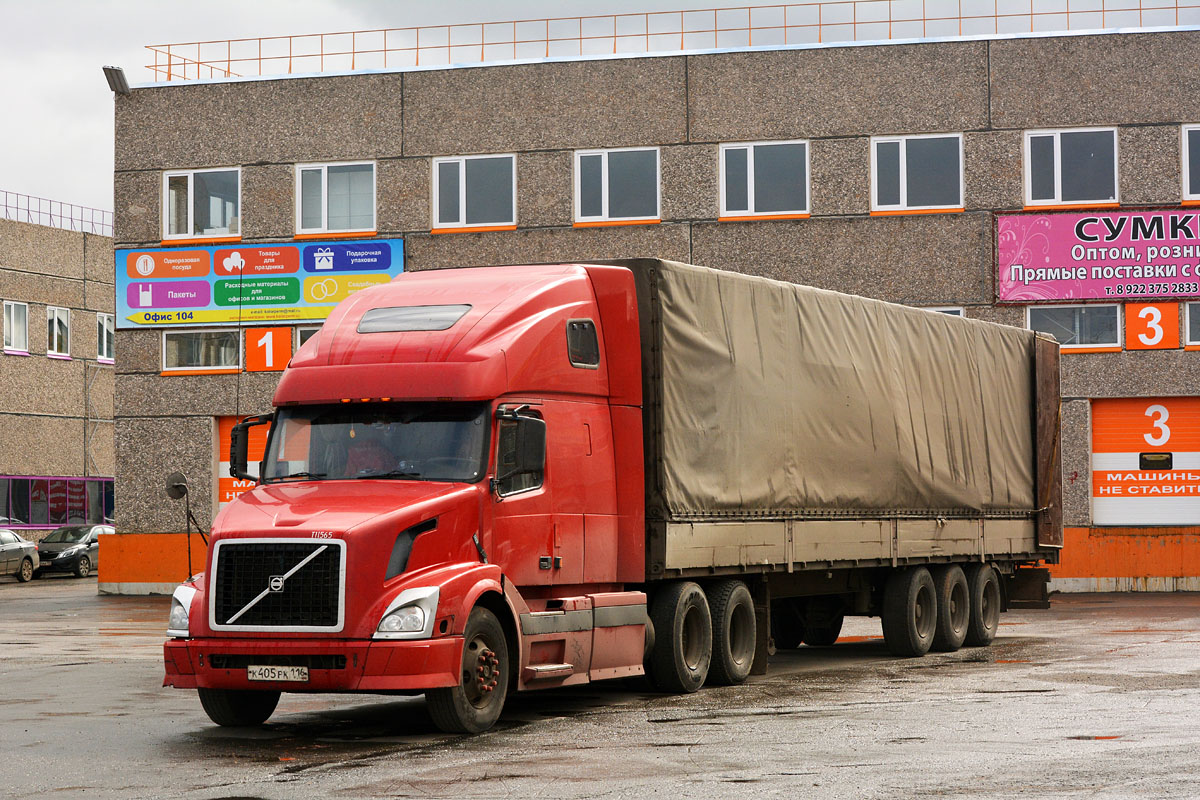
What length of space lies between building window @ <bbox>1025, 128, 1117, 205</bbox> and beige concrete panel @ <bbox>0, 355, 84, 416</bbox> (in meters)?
35.8

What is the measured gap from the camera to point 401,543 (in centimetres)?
1136

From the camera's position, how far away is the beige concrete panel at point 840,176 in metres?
30.7

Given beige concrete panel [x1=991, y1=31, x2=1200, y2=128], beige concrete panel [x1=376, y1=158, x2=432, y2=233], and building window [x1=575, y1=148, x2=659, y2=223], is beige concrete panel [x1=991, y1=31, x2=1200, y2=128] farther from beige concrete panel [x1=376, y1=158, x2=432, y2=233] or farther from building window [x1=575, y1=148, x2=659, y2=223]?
beige concrete panel [x1=376, y1=158, x2=432, y2=233]

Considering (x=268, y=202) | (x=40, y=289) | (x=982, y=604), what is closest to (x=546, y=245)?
(x=268, y=202)

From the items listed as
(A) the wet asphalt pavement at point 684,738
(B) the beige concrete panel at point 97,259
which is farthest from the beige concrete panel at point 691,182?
(B) the beige concrete panel at point 97,259

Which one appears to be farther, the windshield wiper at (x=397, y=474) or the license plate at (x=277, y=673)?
the windshield wiper at (x=397, y=474)

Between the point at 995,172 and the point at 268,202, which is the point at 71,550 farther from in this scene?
the point at 995,172

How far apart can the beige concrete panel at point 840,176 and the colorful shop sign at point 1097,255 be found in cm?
253

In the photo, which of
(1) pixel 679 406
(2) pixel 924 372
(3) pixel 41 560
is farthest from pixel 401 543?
(3) pixel 41 560

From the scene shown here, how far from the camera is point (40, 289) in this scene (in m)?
55.4

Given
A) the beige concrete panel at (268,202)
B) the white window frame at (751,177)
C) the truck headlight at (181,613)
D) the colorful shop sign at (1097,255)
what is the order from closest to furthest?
the truck headlight at (181,613) < the colorful shop sign at (1097,255) < the white window frame at (751,177) < the beige concrete panel at (268,202)

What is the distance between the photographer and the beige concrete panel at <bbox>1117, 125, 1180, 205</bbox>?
2984 cm

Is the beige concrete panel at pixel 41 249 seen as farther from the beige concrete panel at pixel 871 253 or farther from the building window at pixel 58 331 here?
the beige concrete panel at pixel 871 253

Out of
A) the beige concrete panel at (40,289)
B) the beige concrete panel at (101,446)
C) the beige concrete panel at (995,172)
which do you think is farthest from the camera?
the beige concrete panel at (101,446)
